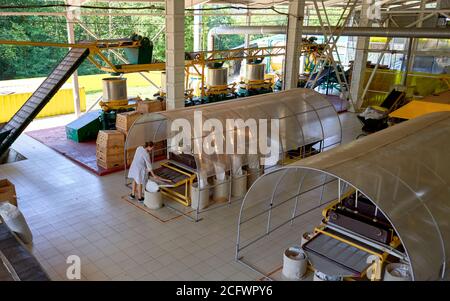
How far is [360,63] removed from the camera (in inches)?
828

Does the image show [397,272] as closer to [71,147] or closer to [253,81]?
[71,147]

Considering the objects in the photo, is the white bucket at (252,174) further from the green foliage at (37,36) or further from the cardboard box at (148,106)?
the green foliage at (37,36)

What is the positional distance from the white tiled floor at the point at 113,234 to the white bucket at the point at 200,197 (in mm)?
329

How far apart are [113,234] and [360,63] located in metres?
17.0

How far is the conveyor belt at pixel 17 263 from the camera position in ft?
19.4

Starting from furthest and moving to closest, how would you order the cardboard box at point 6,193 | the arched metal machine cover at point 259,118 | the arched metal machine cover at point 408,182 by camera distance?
the arched metal machine cover at point 259,118
the cardboard box at point 6,193
the arched metal machine cover at point 408,182

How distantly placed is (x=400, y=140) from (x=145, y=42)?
10.4m

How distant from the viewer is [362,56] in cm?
2081

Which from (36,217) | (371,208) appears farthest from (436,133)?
(36,217)

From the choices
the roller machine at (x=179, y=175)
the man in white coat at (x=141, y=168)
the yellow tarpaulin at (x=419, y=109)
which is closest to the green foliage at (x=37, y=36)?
the yellow tarpaulin at (x=419, y=109)

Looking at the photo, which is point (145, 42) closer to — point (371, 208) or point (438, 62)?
point (371, 208)

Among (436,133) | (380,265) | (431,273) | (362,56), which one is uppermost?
(362,56)

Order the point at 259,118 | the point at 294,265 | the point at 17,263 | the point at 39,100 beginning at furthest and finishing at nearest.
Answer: the point at 39,100, the point at 259,118, the point at 294,265, the point at 17,263

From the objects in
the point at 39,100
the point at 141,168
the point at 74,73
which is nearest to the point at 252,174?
the point at 141,168
